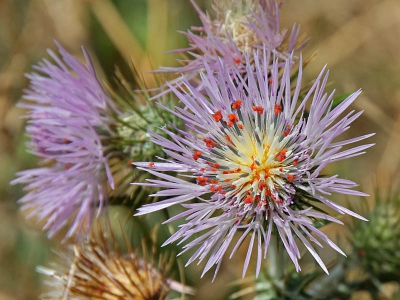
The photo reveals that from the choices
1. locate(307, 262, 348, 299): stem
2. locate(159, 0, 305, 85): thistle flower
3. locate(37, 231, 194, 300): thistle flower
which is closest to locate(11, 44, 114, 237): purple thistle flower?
locate(37, 231, 194, 300): thistle flower

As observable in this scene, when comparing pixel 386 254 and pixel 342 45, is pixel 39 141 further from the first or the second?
pixel 342 45

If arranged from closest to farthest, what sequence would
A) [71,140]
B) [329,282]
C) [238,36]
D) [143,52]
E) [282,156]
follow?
1. [282,156]
2. [238,36]
3. [71,140]
4. [329,282]
5. [143,52]

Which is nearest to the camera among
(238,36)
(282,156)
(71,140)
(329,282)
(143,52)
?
(282,156)

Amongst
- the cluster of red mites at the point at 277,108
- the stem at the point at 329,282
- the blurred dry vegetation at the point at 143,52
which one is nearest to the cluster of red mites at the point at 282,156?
the cluster of red mites at the point at 277,108

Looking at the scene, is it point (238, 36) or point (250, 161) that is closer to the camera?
point (250, 161)

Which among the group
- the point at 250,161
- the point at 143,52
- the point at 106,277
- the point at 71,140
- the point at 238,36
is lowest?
the point at 106,277

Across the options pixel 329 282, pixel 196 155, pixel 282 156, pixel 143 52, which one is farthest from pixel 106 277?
pixel 143 52

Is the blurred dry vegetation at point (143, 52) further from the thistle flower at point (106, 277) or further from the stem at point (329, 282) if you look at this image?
the thistle flower at point (106, 277)

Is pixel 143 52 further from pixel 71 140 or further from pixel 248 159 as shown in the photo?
pixel 248 159
